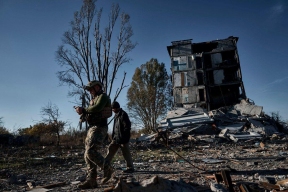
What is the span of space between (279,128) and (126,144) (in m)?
16.5

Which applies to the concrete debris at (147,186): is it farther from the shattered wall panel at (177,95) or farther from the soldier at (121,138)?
the shattered wall panel at (177,95)

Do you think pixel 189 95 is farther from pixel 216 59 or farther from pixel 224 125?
pixel 224 125

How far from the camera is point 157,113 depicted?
87.8ft

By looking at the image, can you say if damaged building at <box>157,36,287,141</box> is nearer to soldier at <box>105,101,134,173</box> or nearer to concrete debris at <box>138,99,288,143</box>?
concrete debris at <box>138,99,288,143</box>

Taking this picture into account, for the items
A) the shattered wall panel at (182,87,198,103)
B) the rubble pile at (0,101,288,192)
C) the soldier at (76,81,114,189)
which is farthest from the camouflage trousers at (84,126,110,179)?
the shattered wall panel at (182,87,198,103)

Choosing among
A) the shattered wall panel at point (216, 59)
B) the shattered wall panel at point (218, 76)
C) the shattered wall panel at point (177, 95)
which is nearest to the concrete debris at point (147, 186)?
the shattered wall panel at point (177, 95)

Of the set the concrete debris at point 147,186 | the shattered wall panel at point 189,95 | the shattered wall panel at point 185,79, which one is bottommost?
the concrete debris at point 147,186

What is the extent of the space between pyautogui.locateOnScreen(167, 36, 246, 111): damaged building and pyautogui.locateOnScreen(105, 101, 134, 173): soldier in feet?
65.3

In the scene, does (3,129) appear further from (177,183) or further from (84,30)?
(177,183)

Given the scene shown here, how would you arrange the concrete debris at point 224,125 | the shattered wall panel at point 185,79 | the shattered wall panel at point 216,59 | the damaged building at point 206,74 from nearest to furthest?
the concrete debris at point 224,125, the damaged building at point 206,74, the shattered wall panel at point 185,79, the shattered wall panel at point 216,59

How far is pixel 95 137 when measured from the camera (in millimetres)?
3436

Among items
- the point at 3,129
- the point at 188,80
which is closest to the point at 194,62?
the point at 188,80

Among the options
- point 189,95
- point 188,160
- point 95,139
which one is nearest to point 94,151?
point 95,139

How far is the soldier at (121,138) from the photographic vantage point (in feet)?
16.1
